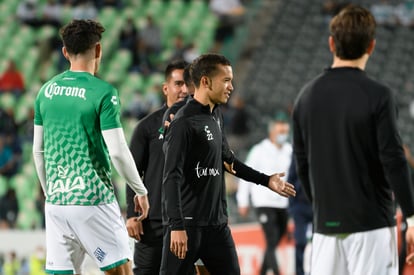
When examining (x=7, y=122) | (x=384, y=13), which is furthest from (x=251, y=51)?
(x=7, y=122)

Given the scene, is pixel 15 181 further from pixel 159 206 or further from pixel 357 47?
pixel 357 47

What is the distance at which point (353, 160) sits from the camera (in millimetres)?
4945

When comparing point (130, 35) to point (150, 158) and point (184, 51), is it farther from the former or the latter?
point (150, 158)

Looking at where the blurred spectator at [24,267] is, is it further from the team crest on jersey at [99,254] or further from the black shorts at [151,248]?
the team crest on jersey at [99,254]

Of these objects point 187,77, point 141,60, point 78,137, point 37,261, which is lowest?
point 37,261

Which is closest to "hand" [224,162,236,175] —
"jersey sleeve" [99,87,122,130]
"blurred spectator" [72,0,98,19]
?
"jersey sleeve" [99,87,122,130]

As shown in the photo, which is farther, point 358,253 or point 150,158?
point 150,158

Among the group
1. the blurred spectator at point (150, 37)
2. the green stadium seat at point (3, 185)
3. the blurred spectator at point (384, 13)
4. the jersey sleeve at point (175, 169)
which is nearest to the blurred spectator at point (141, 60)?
the blurred spectator at point (150, 37)

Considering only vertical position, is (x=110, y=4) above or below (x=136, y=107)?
above

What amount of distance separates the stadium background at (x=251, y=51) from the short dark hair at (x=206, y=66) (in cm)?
1113

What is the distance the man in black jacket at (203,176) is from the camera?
624 cm

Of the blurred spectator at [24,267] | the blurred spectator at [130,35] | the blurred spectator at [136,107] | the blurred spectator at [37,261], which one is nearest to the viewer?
the blurred spectator at [37,261]

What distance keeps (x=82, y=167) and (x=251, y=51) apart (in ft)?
50.8

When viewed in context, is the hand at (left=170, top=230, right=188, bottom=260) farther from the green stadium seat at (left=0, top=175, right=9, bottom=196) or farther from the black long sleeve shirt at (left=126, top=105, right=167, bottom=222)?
the green stadium seat at (left=0, top=175, right=9, bottom=196)
